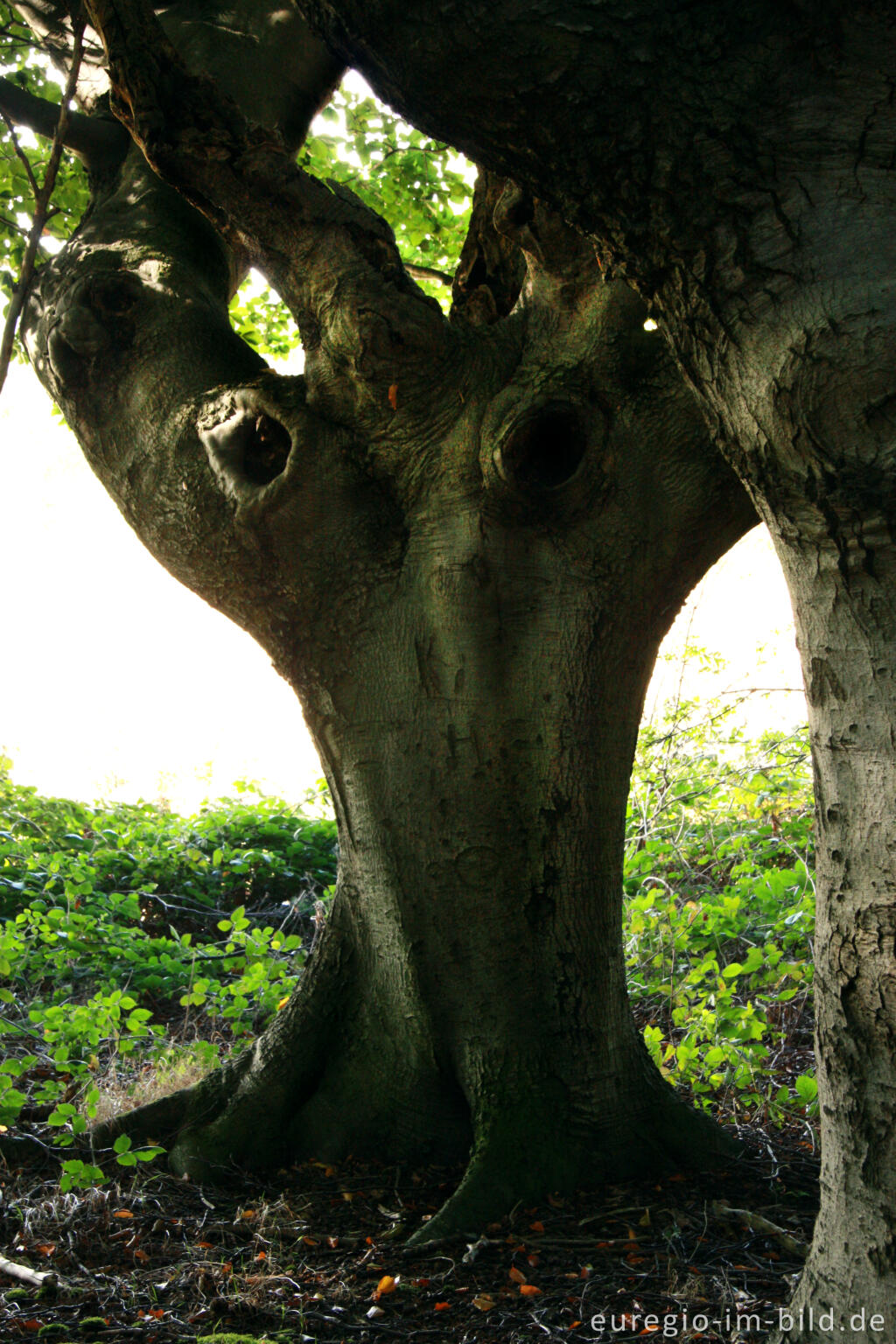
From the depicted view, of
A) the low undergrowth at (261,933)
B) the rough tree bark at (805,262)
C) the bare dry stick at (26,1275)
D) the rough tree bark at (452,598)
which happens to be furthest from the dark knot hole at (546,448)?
the bare dry stick at (26,1275)

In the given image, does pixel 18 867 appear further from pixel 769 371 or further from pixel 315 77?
pixel 769 371

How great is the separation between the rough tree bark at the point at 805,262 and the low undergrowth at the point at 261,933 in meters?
1.66

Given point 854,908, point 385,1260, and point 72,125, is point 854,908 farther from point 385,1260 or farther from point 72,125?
point 72,125

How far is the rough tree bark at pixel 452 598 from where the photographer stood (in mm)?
2920

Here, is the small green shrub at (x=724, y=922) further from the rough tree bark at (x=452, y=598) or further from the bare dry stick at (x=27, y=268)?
the bare dry stick at (x=27, y=268)

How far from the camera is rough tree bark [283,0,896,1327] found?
1.52 meters

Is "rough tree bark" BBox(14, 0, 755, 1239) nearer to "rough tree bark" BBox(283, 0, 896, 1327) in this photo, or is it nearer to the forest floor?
the forest floor

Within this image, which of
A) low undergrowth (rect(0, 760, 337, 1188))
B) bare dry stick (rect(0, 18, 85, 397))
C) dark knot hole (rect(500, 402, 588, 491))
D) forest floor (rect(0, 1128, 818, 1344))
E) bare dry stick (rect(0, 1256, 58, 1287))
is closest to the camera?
bare dry stick (rect(0, 18, 85, 397))

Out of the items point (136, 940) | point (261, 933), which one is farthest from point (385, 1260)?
point (136, 940)

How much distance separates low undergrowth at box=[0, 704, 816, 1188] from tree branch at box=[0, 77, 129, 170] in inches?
120

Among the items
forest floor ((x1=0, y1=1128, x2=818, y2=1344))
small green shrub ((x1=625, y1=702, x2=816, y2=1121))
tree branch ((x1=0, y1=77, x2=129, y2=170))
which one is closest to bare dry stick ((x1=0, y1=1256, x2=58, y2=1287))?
forest floor ((x1=0, y1=1128, x2=818, y2=1344))

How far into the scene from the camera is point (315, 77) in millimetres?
4234

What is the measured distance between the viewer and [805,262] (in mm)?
1535

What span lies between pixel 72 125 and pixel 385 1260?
13.4 ft
